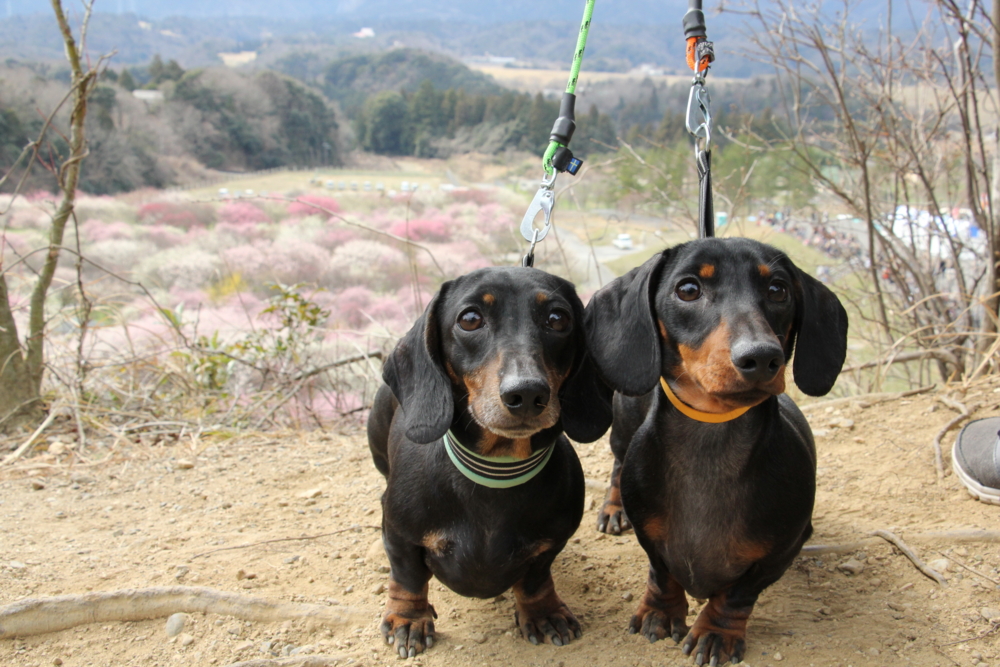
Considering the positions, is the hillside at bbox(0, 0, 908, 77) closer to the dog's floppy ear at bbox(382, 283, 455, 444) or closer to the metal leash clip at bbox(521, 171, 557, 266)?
the metal leash clip at bbox(521, 171, 557, 266)

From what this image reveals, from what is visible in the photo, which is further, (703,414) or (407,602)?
(407,602)

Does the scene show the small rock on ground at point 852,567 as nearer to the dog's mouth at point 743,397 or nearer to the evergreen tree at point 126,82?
the dog's mouth at point 743,397

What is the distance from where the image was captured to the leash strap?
107 inches

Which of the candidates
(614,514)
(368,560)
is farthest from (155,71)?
(614,514)

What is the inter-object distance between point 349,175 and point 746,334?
9.09 meters

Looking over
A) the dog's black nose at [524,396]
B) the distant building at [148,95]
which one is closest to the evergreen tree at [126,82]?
the distant building at [148,95]

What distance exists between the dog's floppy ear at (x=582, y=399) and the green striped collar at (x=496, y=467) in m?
0.10

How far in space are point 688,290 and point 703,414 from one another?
350mm

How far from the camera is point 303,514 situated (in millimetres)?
3543

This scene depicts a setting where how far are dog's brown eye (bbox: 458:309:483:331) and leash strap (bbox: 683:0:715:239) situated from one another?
1020 mm

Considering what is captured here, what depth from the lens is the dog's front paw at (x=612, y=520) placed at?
3.10 m

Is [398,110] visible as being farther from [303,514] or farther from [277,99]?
[303,514]

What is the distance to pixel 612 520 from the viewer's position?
311cm

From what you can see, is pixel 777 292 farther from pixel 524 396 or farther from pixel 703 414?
pixel 524 396
